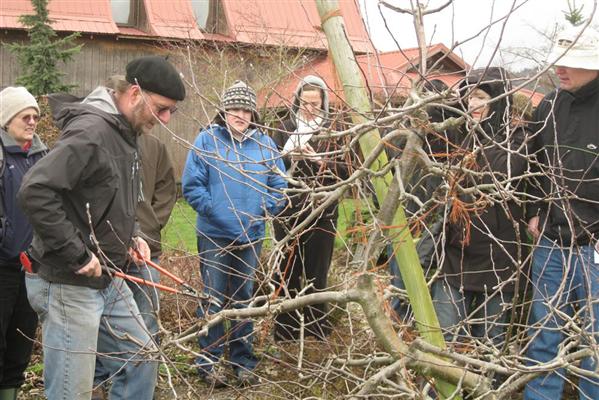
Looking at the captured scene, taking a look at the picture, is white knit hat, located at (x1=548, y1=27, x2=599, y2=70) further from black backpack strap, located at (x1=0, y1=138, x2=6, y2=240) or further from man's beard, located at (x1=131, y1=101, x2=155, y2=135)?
black backpack strap, located at (x1=0, y1=138, x2=6, y2=240)

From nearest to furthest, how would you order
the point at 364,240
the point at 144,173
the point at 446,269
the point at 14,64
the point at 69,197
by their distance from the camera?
the point at 364,240, the point at 69,197, the point at 446,269, the point at 144,173, the point at 14,64

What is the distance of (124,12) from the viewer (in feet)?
69.2

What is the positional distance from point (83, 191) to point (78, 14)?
17.4 m

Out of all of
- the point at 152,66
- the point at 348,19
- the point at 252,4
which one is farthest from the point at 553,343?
the point at 348,19

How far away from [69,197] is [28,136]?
1.24 m

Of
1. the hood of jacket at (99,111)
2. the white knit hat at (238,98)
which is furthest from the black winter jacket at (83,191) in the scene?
the white knit hat at (238,98)

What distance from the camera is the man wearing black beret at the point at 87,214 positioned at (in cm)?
353

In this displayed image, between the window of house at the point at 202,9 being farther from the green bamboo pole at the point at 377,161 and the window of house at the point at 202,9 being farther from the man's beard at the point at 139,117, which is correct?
the green bamboo pole at the point at 377,161

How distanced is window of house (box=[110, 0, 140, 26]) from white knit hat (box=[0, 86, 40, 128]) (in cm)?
1680

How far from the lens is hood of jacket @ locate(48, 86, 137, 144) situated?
378 centimetres

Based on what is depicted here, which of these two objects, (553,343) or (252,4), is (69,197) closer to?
(553,343)

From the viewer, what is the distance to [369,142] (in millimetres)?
3041

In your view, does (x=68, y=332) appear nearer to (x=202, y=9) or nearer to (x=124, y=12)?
(x=202, y=9)

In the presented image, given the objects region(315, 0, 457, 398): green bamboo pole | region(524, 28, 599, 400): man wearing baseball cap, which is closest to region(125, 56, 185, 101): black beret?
region(315, 0, 457, 398): green bamboo pole
